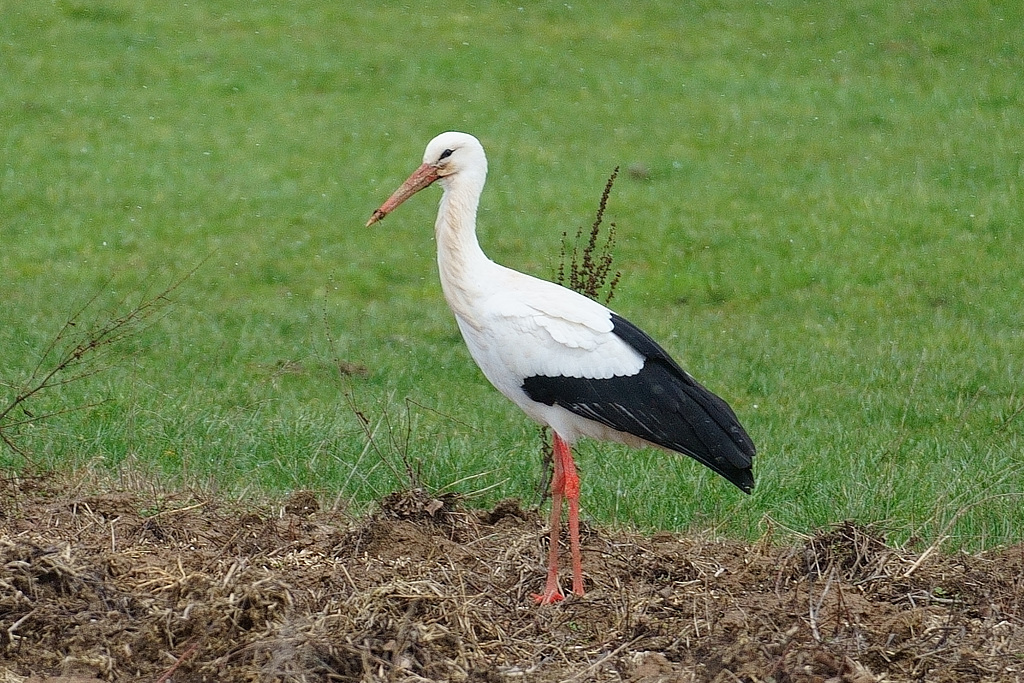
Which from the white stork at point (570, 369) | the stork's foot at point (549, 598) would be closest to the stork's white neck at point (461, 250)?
the white stork at point (570, 369)

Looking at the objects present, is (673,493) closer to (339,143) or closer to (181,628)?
(181,628)

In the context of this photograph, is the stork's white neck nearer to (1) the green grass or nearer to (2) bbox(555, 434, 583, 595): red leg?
(2) bbox(555, 434, 583, 595): red leg

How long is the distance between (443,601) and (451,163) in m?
1.70

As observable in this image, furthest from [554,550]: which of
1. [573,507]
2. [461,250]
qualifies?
[461,250]

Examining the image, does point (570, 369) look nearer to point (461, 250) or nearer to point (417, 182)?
point (461, 250)

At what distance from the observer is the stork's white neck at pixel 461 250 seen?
529cm

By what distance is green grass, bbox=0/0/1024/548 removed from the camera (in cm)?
680

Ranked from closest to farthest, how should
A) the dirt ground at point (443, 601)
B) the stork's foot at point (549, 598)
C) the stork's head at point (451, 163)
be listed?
the dirt ground at point (443, 601) < the stork's foot at point (549, 598) < the stork's head at point (451, 163)

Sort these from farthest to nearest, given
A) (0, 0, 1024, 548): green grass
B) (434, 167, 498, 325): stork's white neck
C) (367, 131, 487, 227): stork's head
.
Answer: (0, 0, 1024, 548): green grass
(367, 131, 487, 227): stork's head
(434, 167, 498, 325): stork's white neck

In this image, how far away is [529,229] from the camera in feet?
41.9

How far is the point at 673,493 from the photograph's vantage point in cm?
641

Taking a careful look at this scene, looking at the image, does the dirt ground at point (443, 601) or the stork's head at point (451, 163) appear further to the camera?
the stork's head at point (451, 163)

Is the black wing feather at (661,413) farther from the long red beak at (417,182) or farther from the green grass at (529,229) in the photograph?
the green grass at (529,229)

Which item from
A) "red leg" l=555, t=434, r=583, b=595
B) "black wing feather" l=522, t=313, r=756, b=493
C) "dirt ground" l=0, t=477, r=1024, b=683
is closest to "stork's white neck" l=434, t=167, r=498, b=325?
"black wing feather" l=522, t=313, r=756, b=493
